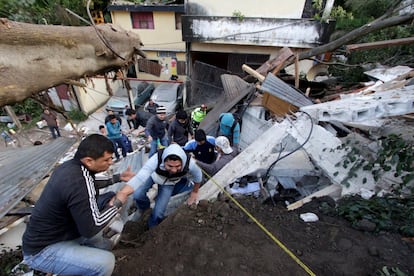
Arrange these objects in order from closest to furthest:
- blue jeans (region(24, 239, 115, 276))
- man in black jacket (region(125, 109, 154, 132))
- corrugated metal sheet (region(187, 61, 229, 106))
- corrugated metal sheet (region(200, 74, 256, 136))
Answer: blue jeans (region(24, 239, 115, 276)), corrugated metal sheet (region(200, 74, 256, 136)), man in black jacket (region(125, 109, 154, 132)), corrugated metal sheet (region(187, 61, 229, 106))

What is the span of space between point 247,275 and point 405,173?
231cm

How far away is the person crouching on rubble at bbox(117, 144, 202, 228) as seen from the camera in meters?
2.86

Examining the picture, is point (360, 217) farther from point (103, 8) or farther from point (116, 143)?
point (103, 8)

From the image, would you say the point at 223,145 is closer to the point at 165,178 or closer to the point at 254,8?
the point at 165,178

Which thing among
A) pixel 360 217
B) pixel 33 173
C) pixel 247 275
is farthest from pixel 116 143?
pixel 360 217

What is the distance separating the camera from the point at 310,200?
318 centimetres

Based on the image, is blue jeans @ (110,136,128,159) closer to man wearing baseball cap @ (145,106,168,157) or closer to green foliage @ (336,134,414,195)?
man wearing baseball cap @ (145,106,168,157)

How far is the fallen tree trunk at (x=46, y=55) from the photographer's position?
1388 millimetres

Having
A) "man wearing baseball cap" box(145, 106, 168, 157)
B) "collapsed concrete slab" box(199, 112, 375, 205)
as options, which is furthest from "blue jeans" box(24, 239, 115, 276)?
"man wearing baseball cap" box(145, 106, 168, 157)

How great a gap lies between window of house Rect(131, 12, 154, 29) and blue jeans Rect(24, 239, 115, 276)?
1411 centimetres

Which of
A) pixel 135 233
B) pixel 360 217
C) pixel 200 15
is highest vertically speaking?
pixel 200 15

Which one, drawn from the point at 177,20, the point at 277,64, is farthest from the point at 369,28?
the point at 177,20

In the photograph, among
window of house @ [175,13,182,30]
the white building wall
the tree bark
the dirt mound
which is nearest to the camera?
the dirt mound

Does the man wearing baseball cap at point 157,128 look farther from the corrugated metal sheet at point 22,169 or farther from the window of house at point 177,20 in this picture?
the window of house at point 177,20
